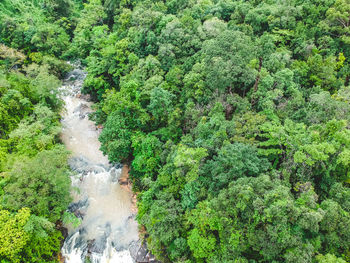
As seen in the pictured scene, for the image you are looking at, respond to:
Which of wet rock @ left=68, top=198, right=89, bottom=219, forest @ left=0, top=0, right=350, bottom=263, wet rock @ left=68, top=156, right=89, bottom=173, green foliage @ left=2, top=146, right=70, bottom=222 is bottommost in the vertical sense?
wet rock @ left=68, top=198, right=89, bottom=219

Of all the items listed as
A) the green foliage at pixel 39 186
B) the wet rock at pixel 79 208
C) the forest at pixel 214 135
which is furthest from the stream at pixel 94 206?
the green foliage at pixel 39 186

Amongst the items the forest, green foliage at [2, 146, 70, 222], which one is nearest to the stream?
the forest

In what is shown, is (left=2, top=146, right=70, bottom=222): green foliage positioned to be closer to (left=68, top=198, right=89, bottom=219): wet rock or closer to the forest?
the forest

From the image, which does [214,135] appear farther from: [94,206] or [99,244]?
[94,206]

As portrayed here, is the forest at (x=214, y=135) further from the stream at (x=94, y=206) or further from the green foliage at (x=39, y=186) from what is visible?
the stream at (x=94, y=206)

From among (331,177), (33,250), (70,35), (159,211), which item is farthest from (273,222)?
(70,35)

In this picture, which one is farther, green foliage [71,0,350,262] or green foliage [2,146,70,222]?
green foliage [2,146,70,222]

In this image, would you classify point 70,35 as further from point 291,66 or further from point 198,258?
point 198,258

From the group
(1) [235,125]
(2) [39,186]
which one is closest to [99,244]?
(2) [39,186]
